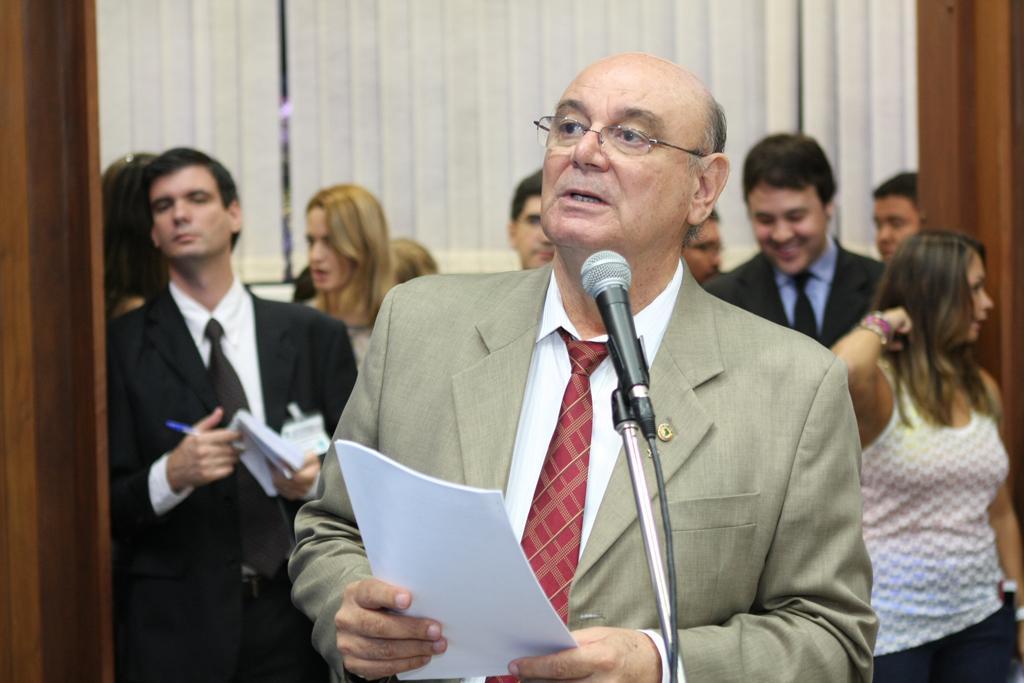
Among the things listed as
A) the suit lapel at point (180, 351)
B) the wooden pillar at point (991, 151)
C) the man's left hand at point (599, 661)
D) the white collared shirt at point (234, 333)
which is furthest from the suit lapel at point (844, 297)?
the man's left hand at point (599, 661)

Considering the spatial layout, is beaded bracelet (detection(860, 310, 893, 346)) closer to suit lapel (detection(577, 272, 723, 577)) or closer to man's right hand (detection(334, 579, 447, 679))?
suit lapel (detection(577, 272, 723, 577))

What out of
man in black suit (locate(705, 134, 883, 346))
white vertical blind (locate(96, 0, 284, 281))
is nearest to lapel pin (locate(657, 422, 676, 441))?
man in black suit (locate(705, 134, 883, 346))

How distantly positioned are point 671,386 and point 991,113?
1969 mm

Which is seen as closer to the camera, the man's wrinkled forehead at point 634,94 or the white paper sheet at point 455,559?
the white paper sheet at point 455,559

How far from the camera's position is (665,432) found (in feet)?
6.09

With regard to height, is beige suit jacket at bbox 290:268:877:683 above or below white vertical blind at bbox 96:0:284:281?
below

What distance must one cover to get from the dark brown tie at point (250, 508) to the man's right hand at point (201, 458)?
19 cm

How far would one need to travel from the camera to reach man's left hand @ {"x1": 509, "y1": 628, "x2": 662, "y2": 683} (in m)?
1.57

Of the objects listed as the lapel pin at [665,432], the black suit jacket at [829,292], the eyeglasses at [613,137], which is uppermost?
the eyeglasses at [613,137]

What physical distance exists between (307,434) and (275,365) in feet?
0.69

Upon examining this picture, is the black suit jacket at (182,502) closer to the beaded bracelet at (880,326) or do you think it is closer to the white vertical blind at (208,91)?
the beaded bracelet at (880,326)

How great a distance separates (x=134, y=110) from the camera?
544 cm

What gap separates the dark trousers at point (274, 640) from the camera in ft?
9.68

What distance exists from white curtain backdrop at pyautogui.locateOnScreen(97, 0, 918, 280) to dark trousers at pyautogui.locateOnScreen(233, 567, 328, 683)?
2749 millimetres
